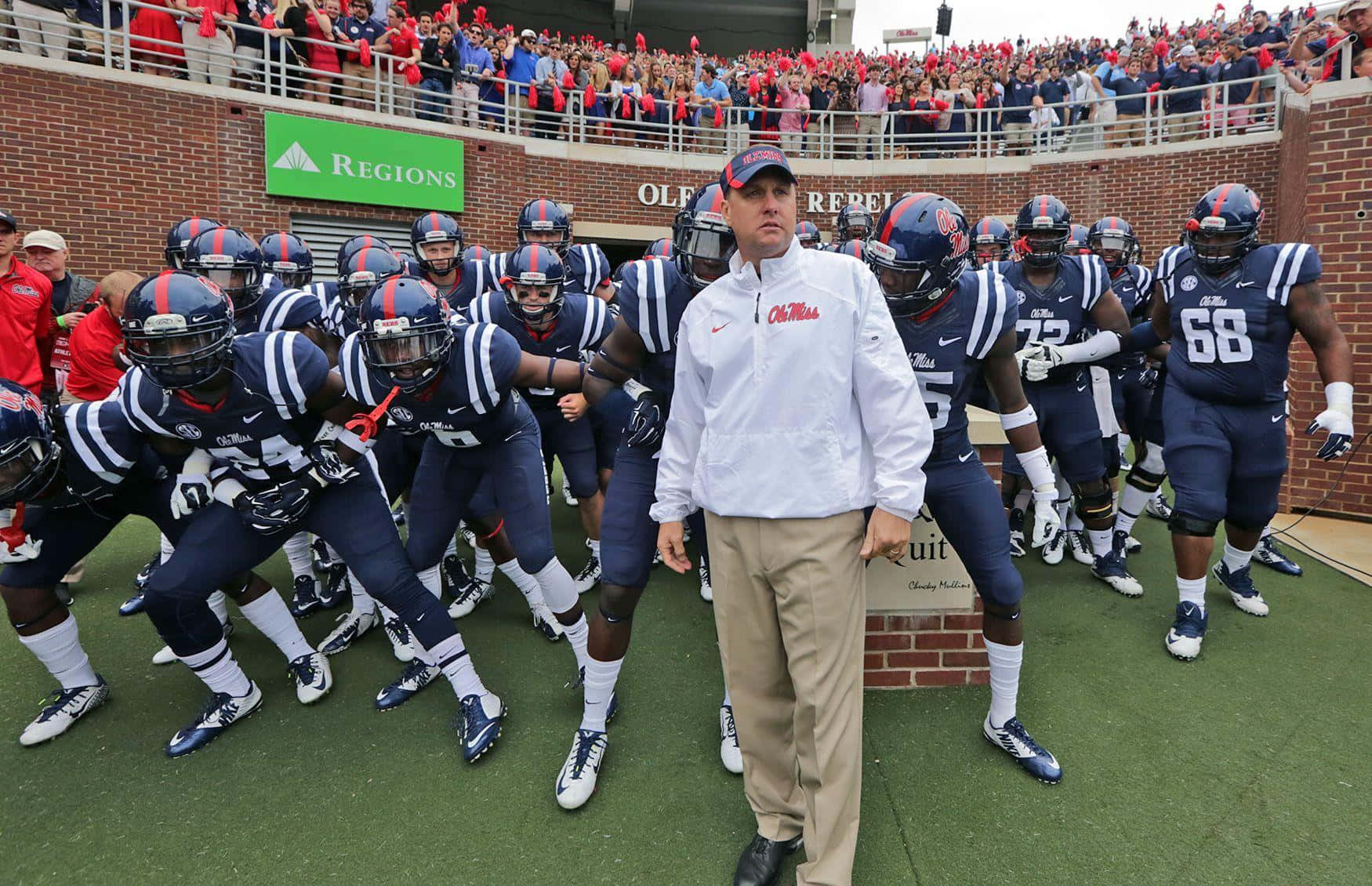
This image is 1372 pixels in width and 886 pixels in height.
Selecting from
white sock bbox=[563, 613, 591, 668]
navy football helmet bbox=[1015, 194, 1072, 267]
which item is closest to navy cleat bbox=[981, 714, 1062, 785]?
white sock bbox=[563, 613, 591, 668]

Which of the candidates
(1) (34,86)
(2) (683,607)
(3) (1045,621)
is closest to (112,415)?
(2) (683,607)

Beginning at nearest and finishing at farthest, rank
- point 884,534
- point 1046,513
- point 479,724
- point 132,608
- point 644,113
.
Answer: point 884,534
point 1046,513
point 479,724
point 132,608
point 644,113

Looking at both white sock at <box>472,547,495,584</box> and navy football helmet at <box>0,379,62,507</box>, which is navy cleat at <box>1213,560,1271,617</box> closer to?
white sock at <box>472,547,495,584</box>

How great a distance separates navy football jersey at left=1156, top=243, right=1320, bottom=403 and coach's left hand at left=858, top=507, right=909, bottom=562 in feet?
9.68

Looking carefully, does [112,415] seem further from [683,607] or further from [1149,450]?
[1149,450]

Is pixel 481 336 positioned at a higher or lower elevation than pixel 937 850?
higher

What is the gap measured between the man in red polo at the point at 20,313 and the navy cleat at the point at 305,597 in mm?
2322

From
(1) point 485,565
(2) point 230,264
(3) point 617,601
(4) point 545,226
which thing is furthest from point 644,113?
(3) point 617,601

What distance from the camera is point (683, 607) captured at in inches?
182

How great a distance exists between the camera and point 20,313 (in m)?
5.05

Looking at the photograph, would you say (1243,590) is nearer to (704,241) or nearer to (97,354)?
(704,241)

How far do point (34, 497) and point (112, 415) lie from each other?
463 millimetres

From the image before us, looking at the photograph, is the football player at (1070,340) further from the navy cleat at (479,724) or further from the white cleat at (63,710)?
the white cleat at (63,710)

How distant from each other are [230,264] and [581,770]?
138 inches
